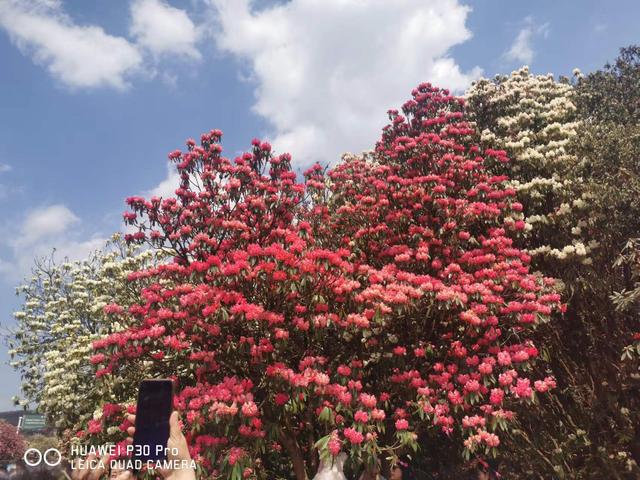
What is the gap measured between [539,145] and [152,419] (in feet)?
36.9

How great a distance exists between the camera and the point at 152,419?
2467 millimetres

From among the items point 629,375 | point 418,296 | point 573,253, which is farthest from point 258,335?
point 629,375

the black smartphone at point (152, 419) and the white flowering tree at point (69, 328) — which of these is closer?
the black smartphone at point (152, 419)

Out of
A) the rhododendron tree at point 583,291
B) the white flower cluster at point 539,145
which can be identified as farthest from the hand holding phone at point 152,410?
the white flower cluster at point 539,145

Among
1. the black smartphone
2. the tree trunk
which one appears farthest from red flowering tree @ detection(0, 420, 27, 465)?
the black smartphone

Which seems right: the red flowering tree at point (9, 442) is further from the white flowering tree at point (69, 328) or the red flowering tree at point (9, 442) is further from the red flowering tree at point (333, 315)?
the red flowering tree at point (333, 315)

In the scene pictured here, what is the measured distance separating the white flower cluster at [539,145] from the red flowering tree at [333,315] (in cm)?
76

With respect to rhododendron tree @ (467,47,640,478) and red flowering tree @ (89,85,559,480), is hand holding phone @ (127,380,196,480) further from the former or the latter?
rhododendron tree @ (467,47,640,478)

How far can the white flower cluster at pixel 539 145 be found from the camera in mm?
10344

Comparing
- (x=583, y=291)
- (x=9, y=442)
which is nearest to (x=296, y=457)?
(x=583, y=291)

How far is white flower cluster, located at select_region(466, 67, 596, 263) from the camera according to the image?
1034 cm

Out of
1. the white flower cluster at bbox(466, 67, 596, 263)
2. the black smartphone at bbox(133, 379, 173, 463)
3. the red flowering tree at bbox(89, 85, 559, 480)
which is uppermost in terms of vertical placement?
the white flower cluster at bbox(466, 67, 596, 263)

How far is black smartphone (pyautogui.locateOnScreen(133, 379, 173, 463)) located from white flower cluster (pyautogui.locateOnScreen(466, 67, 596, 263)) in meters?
8.88

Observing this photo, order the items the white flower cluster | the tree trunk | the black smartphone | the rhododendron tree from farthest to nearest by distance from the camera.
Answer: the white flower cluster
the rhododendron tree
the tree trunk
the black smartphone
